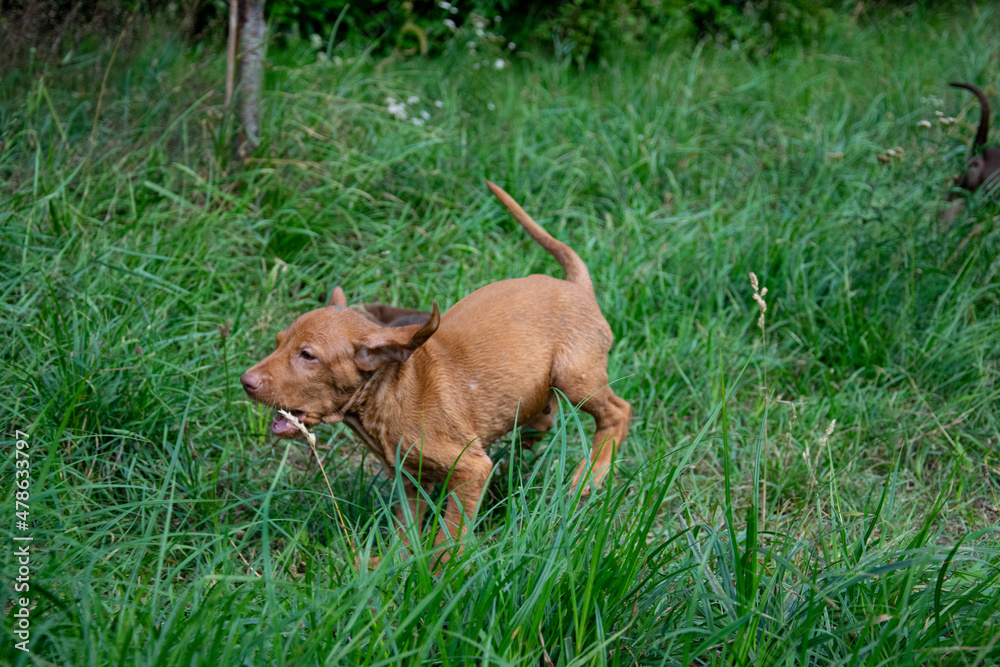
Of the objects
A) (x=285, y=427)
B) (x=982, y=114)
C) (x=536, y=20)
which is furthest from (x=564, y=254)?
(x=536, y=20)

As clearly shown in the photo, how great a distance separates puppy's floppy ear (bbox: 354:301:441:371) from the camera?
249 cm

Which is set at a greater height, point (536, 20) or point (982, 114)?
point (982, 114)

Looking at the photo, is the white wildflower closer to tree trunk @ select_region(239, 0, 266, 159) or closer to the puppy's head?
tree trunk @ select_region(239, 0, 266, 159)

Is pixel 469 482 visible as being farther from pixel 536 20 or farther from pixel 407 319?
pixel 536 20

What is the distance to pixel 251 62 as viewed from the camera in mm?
4492

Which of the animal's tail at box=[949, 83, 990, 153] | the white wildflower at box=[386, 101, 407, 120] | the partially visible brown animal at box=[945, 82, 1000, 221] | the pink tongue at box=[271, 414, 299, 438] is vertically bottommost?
the pink tongue at box=[271, 414, 299, 438]

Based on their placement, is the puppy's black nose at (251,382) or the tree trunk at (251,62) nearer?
the puppy's black nose at (251,382)

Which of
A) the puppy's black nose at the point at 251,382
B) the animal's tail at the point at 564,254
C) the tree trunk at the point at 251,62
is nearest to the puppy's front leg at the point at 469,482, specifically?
the puppy's black nose at the point at 251,382

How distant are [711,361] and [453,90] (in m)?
2.94

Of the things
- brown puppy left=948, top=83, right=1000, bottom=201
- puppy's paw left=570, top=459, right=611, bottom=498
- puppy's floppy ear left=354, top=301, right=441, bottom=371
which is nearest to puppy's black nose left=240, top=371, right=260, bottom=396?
puppy's floppy ear left=354, top=301, right=441, bottom=371

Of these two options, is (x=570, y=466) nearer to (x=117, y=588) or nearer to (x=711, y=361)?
(x=711, y=361)

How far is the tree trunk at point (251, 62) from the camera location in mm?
4477

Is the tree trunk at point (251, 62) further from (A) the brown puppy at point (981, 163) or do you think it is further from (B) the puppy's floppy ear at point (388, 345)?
(A) the brown puppy at point (981, 163)

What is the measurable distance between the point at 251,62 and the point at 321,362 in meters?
2.65
